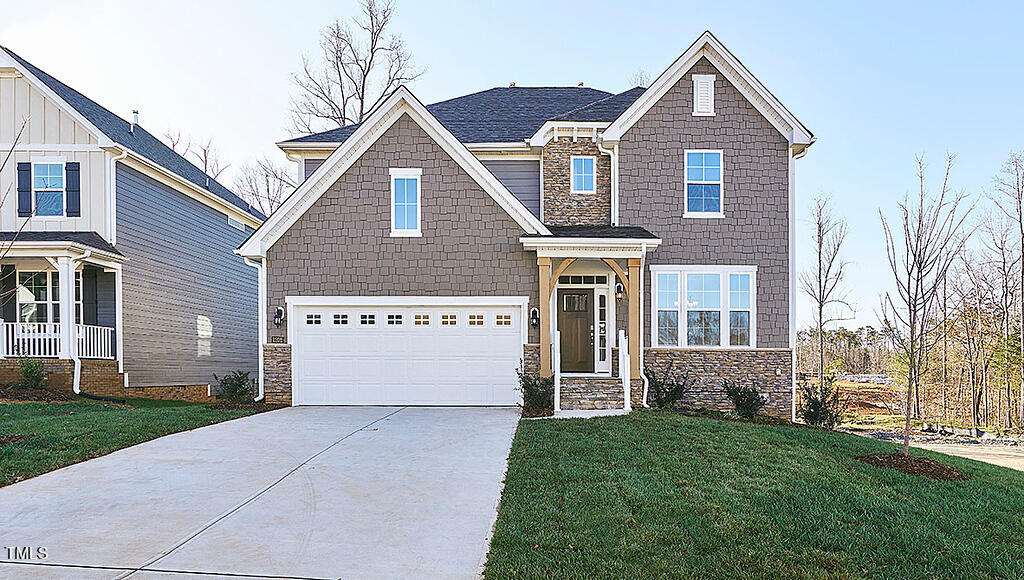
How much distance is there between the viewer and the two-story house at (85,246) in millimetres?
15359

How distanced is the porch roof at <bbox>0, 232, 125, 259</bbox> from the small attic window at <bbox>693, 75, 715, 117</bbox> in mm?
13211

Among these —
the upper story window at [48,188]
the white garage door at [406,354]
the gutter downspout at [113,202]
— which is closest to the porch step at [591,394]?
the white garage door at [406,354]

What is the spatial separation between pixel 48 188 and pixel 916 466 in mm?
17691

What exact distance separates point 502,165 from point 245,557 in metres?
12.8

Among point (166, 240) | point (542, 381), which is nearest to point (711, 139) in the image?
point (542, 381)

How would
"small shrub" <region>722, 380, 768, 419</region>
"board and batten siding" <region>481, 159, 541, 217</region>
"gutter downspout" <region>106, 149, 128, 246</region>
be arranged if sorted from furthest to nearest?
1. "board and batten siding" <region>481, 159, 541, 217</region>
2. "gutter downspout" <region>106, 149, 128, 246</region>
3. "small shrub" <region>722, 380, 768, 419</region>

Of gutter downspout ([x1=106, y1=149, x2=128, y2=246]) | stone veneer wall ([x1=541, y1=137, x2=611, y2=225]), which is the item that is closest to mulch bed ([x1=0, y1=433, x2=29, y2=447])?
gutter downspout ([x1=106, y1=149, x2=128, y2=246])

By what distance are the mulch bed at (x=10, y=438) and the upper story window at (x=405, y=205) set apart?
23.8ft

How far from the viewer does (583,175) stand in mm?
16344

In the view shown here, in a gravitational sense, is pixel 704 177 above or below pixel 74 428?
above

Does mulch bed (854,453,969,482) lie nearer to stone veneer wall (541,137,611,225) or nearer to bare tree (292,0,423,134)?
stone veneer wall (541,137,611,225)

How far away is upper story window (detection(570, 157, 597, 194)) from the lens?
53.5 feet

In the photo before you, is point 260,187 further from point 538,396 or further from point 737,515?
point 737,515

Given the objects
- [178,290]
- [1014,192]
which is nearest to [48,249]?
[178,290]
